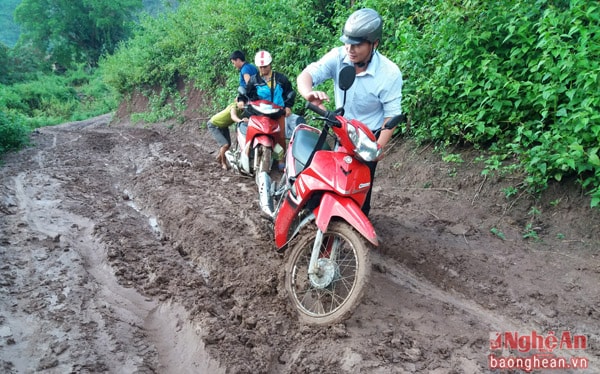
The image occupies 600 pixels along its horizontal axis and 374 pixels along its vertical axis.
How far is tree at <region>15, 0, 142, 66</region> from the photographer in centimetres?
3731

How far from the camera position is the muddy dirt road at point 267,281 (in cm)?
258

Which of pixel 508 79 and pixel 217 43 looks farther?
pixel 217 43

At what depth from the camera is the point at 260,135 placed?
5.86 meters

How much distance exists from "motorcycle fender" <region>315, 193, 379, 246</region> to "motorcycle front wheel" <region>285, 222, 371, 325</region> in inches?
4.0

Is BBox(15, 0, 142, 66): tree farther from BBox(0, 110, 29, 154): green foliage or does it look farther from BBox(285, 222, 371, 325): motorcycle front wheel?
BBox(285, 222, 371, 325): motorcycle front wheel

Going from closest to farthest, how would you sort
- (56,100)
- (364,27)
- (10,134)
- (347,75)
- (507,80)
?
(347,75) < (364,27) < (507,80) < (10,134) < (56,100)

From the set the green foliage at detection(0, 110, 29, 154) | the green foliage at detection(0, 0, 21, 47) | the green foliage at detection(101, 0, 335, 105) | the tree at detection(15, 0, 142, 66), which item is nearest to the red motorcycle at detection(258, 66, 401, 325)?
the green foliage at detection(101, 0, 335, 105)

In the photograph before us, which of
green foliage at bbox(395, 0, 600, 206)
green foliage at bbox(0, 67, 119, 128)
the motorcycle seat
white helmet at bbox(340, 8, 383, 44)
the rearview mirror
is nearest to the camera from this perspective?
the rearview mirror

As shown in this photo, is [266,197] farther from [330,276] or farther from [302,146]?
[330,276]

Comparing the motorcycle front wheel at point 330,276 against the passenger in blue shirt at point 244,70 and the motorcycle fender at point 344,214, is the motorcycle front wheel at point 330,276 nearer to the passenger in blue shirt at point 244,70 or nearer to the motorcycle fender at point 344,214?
the motorcycle fender at point 344,214

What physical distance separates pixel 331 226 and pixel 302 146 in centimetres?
112

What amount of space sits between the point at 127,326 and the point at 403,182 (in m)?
4.01

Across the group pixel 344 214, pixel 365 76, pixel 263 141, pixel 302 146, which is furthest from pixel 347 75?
pixel 263 141

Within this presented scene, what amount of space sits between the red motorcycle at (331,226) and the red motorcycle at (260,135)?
239 cm
